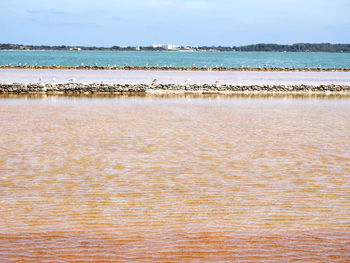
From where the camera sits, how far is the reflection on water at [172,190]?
Answer: 5.40 meters

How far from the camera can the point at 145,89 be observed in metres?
27.1

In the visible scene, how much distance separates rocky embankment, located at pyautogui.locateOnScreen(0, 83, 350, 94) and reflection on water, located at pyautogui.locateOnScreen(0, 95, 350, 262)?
11167 millimetres

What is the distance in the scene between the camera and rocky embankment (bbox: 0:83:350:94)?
26.2 m

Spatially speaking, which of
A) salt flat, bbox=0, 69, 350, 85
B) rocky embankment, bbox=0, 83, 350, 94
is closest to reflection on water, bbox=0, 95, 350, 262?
rocky embankment, bbox=0, 83, 350, 94

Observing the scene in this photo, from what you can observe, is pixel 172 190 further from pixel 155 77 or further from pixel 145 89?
pixel 155 77

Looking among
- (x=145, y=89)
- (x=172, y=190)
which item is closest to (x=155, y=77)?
(x=145, y=89)

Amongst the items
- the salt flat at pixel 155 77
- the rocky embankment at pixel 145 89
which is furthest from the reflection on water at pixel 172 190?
the salt flat at pixel 155 77

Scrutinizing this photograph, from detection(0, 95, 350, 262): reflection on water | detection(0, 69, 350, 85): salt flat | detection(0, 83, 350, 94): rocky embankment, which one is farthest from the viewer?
detection(0, 69, 350, 85): salt flat

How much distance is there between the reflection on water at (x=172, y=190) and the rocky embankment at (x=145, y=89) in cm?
1117

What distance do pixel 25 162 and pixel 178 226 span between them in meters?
4.43

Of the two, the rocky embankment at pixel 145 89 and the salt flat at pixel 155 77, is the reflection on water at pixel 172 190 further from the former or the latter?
the salt flat at pixel 155 77

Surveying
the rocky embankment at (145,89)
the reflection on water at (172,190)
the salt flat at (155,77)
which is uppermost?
the salt flat at (155,77)

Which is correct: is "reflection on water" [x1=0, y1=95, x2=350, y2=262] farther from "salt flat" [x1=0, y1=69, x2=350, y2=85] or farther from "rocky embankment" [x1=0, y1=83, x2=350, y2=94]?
"salt flat" [x1=0, y1=69, x2=350, y2=85]

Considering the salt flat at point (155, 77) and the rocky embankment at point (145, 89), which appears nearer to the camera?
the rocky embankment at point (145, 89)
